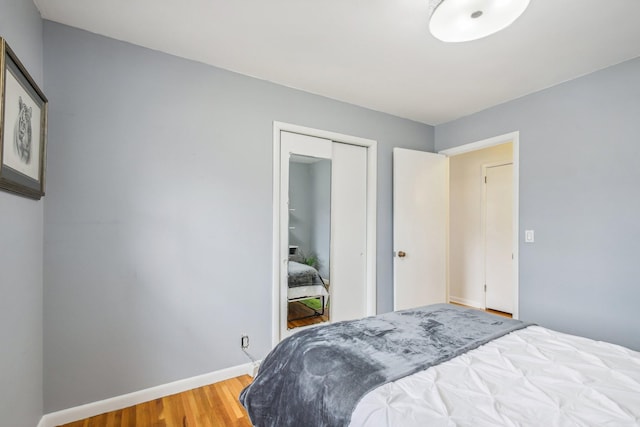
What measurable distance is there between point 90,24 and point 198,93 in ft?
2.30

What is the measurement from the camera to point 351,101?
9.70ft

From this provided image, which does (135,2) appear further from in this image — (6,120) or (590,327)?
(590,327)

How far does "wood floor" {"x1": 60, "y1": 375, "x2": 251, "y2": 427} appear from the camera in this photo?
1.79 m

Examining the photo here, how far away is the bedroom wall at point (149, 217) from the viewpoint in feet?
5.94

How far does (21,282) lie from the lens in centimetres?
146

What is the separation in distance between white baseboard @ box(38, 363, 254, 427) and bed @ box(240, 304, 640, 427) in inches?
32.1

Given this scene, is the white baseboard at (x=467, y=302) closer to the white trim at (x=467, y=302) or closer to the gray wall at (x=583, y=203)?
the white trim at (x=467, y=302)

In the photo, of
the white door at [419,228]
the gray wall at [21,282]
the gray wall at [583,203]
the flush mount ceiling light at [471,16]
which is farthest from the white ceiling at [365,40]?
the white door at [419,228]

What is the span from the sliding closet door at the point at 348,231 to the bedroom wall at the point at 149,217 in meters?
0.72

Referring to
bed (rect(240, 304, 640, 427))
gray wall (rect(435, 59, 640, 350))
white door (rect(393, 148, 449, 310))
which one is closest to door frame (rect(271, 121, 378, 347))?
white door (rect(393, 148, 449, 310))

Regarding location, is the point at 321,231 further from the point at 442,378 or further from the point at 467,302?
the point at 467,302

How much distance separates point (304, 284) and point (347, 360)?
63.4 inches

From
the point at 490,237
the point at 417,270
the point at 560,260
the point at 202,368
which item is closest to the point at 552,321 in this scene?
the point at 560,260

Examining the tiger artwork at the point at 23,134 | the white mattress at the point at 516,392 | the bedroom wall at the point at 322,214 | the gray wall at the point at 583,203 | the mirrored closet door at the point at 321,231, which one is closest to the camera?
the white mattress at the point at 516,392
